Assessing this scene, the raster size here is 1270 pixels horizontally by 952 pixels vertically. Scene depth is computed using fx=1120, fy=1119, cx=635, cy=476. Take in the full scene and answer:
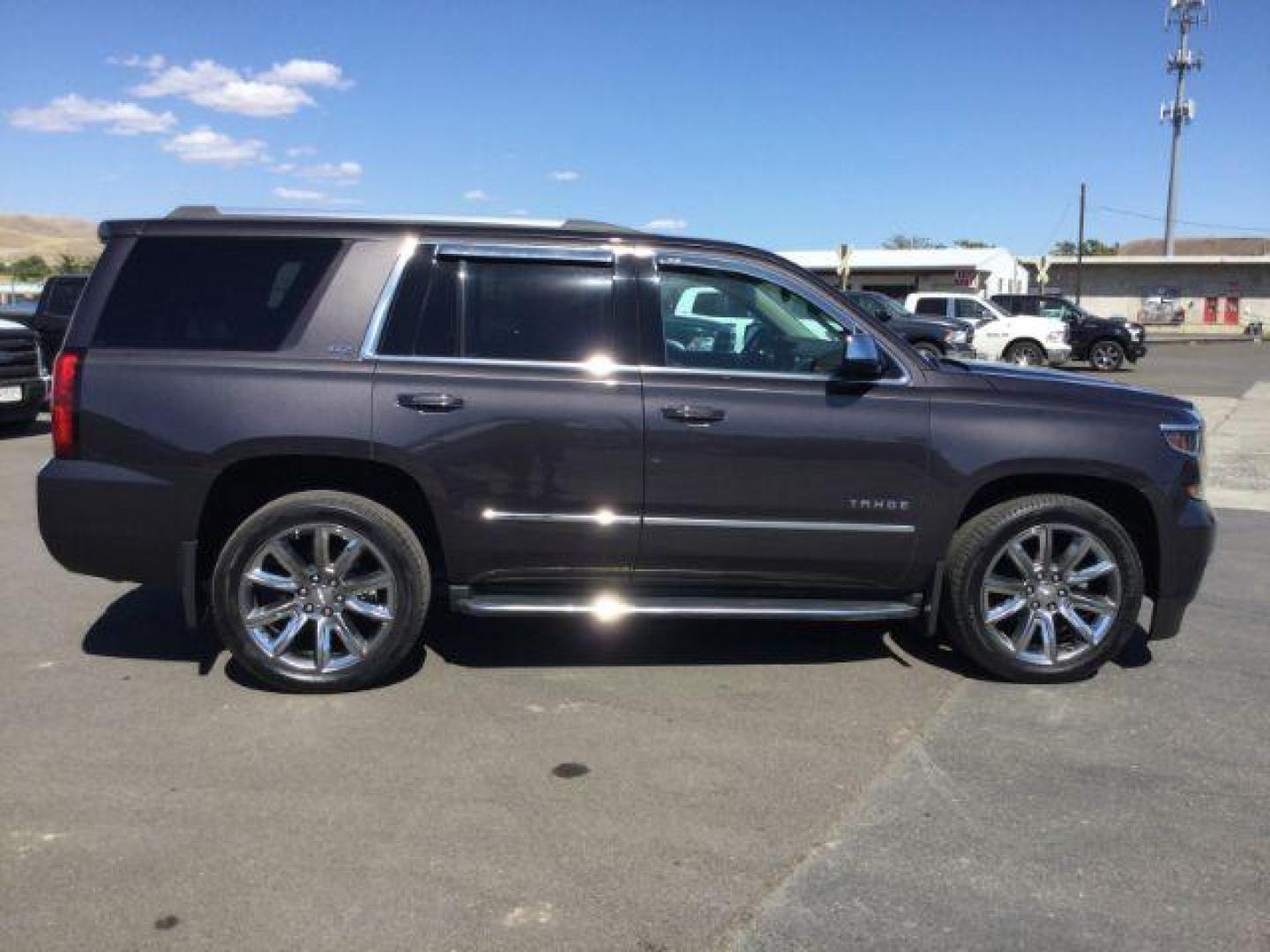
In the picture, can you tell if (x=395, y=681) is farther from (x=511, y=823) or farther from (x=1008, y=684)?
(x=1008, y=684)

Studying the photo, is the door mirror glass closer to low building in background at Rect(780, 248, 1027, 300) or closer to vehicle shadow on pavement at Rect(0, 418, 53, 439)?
vehicle shadow on pavement at Rect(0, 418, 53, 439)

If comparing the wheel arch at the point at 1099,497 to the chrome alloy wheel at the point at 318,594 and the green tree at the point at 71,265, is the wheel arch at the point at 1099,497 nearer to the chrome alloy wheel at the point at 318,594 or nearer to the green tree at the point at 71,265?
the chrome alloy wheel at the point at 318,594

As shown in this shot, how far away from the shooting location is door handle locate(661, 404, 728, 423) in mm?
4578

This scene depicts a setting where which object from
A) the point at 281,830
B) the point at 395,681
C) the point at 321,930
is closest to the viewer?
the point at 321,930

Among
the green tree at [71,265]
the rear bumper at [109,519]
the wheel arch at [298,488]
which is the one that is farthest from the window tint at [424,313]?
the green tree at [71,265]

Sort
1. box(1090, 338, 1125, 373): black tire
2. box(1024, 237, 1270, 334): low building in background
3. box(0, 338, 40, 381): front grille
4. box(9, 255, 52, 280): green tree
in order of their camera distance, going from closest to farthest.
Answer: box(0, 338, 40, 381): front grille < box(1090, 338, 1125, 373): black tire < box(1024, 237, 1270, 334): low building in background < box(9, 255, 52, 280): green tree

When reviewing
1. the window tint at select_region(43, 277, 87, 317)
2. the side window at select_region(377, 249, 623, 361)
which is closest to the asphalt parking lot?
the side window at select_region(377, 249, 623, 361)

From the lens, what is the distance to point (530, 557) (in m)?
4.66

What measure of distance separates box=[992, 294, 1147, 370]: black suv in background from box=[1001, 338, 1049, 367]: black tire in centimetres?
174

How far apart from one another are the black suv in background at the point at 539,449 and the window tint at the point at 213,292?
0.01 meters

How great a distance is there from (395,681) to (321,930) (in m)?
1.94

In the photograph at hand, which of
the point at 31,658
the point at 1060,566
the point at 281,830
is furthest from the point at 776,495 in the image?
the point at 31,658

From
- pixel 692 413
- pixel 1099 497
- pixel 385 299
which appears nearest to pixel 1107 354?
pixel 1099 497

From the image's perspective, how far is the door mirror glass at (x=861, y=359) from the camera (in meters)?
4.56
